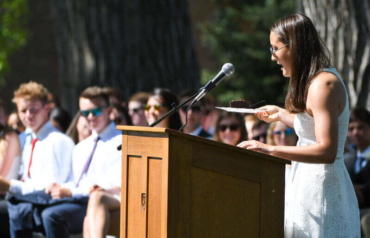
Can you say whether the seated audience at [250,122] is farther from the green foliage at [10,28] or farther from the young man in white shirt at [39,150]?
the green foliage at [10,28]

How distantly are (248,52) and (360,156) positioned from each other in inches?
566

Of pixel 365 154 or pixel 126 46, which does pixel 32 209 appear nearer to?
pixel 126 46

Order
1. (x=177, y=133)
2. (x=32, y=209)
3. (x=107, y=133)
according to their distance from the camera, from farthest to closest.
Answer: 1. (x=107, y=133)
2. (x=32, y=209)
3. (x=177, y=133)

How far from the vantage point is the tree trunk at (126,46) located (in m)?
7.53

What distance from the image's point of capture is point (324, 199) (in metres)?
2.97

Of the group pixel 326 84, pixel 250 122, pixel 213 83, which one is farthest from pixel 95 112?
pixel 326 84

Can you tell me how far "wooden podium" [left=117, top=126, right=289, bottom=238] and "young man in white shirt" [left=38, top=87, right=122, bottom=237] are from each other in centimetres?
204

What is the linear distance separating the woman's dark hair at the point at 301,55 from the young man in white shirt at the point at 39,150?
3.06m

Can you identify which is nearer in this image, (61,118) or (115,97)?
(115,97)

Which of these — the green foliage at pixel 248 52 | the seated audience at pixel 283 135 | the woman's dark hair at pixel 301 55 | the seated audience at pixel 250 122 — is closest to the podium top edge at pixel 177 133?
the woman's dark hair at pixel 301 55

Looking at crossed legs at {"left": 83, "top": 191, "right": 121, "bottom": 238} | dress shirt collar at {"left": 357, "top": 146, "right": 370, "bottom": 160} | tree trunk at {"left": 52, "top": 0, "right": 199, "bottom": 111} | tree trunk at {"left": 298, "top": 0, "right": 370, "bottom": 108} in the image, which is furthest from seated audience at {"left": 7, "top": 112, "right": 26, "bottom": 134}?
dress shirt collar at {"left": 357, "top": 146, "right": 370, "bottom": 160}

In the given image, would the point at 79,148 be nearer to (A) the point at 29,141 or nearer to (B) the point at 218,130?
(A) the point at 29,141

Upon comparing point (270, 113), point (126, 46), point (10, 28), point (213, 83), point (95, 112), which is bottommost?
point (270, 113)

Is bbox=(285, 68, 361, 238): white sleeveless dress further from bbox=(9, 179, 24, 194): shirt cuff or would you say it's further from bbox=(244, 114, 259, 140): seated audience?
bbox=(9, 179, 24, 194): shirt cuff
